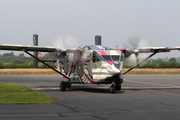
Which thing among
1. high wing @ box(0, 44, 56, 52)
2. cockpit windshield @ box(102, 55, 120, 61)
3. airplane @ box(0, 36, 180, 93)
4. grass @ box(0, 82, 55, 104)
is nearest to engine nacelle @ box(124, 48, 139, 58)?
airplane @ box(0, 36, 180, 93)

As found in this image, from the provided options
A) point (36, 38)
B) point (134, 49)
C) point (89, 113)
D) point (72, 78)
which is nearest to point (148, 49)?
point (134, 49)

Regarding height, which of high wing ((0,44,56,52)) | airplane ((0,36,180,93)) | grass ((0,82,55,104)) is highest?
high wing ((0,44,56,52))

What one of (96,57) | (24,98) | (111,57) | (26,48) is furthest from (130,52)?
(24,98)

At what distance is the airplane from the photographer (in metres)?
18.5

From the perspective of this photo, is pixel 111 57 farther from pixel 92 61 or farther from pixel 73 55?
pixel 73 55

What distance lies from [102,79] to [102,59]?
1.47m

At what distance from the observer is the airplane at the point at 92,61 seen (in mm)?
18469

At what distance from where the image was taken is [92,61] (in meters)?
19.3

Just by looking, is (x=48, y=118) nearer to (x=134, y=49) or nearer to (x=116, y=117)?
(x=116, y=117)

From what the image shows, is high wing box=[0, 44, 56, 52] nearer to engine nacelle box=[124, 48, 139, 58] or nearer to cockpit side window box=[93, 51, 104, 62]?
cockpit side window box=[93, 51, 104, 62]

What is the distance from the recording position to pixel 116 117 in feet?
31.1

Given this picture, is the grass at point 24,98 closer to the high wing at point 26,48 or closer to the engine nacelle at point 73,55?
the high wing at point 26,48

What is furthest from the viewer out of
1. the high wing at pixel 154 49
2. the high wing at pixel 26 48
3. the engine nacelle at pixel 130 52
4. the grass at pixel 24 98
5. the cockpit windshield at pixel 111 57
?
the high wing at pixel 154 49

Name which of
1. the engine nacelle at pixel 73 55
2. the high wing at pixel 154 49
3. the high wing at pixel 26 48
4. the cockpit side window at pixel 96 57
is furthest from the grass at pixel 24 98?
the high wing at pixel 154 49
